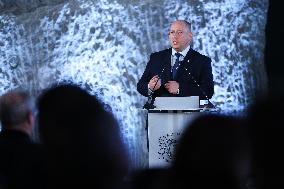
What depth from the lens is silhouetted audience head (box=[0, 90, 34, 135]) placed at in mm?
2125

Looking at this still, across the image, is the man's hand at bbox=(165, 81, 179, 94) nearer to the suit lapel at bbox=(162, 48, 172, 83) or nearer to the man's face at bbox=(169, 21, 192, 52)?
the suit lapel at bbox=(162, 48, 172, 83)

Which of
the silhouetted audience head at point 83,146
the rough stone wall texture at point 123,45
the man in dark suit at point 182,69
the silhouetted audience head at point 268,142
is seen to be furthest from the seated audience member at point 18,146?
the rough stone wall texture at point 123,45

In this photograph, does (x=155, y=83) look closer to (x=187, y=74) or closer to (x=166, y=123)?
(x=166, y=123)

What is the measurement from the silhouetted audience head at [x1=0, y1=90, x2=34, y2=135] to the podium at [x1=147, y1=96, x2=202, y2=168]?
5.57 feet

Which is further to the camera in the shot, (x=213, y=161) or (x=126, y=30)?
(x=126, y=30)

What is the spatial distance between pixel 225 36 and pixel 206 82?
134 cm

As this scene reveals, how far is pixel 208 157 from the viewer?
1.13m

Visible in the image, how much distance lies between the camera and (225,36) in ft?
18.1

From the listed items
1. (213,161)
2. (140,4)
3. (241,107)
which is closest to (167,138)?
(241,107)

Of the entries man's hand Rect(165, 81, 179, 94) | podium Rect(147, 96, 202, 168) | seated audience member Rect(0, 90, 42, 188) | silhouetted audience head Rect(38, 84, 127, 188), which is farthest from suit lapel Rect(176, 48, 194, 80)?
silhouetted audience head Rect(38, 84, 127, 188)

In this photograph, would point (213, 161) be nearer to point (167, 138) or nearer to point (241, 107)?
point (167, 138)

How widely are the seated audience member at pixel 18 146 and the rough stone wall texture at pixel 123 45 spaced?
311 cm

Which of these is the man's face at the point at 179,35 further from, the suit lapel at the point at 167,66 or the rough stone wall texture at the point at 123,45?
the rough stone wall texture at the point at 123,45

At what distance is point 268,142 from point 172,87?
2841 millimetres
